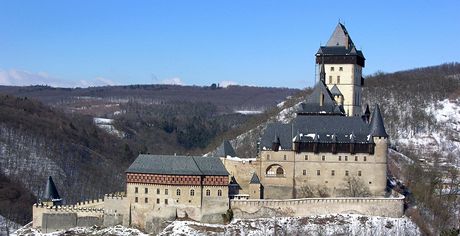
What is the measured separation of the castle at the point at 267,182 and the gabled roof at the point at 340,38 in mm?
11467

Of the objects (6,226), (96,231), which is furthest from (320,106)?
(6,226)

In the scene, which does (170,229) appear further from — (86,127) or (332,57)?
(86,127)

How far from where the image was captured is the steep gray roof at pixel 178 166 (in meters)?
73.4

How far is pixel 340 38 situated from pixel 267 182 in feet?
70.9

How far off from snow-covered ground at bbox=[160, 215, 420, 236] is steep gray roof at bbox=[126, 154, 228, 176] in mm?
4428

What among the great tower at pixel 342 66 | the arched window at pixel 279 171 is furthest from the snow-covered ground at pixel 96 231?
the great tower at pixel 342 66

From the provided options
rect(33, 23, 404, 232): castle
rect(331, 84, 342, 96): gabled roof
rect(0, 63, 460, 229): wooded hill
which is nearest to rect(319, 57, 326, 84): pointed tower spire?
rect(331, 84, 342, 96): gabled roof

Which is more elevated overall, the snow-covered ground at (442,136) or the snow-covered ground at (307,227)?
the snow-covered ground at (442,136)

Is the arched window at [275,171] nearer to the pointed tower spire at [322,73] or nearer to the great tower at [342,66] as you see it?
the pointed tower spire at [322,73]

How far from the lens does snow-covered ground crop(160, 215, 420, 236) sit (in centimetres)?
7100

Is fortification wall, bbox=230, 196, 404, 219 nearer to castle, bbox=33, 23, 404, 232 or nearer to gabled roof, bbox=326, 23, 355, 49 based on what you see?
castle, bbox=33, 23, 404, 232

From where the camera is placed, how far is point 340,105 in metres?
85.8

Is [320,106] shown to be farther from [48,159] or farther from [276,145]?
[48,159]

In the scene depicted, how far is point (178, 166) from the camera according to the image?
73.9 metres
